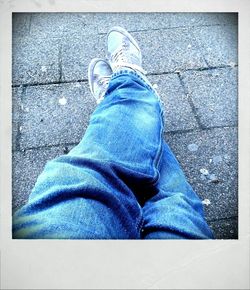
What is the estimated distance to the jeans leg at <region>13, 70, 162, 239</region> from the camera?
31.1 inches

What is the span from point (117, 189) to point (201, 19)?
474 mm

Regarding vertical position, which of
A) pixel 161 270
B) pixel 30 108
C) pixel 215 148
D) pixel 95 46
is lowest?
pixel 161 270

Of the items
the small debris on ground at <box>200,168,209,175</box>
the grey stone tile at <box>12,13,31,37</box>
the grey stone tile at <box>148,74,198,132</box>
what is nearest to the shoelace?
the grey stone tile at <box>148,74,198,132</box>

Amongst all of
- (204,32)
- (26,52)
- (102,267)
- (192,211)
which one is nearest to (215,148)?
(192,211)

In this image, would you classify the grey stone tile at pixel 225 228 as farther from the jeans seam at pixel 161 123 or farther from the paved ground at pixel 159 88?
the jeans seam at pixel 161 123

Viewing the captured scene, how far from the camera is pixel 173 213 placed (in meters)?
0.83

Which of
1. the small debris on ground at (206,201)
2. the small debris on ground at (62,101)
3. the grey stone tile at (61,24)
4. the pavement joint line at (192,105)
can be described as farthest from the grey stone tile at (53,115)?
the small debris on ground at (206,201)

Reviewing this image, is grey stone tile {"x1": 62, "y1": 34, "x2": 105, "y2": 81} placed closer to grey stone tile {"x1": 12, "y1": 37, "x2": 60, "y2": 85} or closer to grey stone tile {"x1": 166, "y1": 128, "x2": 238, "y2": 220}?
grey stone tile {"x1": 12, "y1": 37, "x2": 60, "y2": 85}

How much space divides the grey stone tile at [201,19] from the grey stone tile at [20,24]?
36cm

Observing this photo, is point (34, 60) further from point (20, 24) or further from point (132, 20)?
point (132, 20)

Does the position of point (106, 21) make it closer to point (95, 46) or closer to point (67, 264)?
point (95, 46)

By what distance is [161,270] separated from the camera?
84 centimetres

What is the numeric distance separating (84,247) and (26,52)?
505 mm

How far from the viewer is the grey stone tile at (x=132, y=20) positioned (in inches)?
35.0
